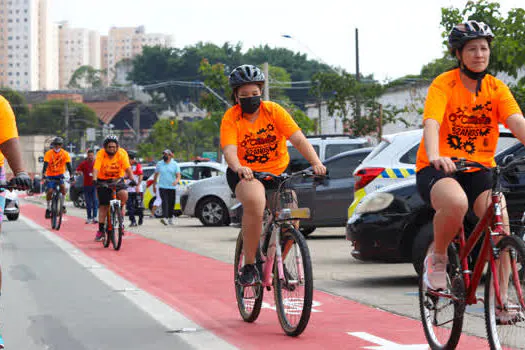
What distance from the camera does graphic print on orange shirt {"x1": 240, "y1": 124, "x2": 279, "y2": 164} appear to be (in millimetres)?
7824

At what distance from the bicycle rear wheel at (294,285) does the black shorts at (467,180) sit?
1.07 metres

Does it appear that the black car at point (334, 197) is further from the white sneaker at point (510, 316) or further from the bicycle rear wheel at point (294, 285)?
the white sneaker at point (510, 316)

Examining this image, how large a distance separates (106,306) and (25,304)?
0.78 metres

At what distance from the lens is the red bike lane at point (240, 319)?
7191 mm

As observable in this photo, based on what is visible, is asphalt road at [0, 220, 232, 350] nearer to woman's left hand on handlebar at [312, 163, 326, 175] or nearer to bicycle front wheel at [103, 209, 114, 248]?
woman's left hand on handlebar at [312, 163, 326, 175]

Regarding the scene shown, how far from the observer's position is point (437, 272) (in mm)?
6297

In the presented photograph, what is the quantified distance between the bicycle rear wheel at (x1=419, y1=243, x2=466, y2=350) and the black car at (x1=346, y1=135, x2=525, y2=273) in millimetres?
3566

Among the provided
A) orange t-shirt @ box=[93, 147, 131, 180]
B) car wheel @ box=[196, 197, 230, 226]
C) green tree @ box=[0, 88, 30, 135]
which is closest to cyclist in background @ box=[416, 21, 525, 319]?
orange t-shirt @ box=[93, 147, 131, 180]

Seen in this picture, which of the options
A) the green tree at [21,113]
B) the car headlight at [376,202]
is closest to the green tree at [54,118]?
the green tree at [21,113]

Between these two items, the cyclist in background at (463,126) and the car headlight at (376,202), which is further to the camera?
the car headlight at (376,202)

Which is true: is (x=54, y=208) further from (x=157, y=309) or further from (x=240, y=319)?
(x=240, y=319)

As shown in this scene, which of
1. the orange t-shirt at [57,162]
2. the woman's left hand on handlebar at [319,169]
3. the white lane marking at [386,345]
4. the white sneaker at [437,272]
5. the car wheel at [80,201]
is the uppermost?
the woman's left hand on handlebar at [319,169]

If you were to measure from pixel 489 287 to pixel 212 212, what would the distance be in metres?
19.0

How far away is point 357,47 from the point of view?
38312 millimetres
